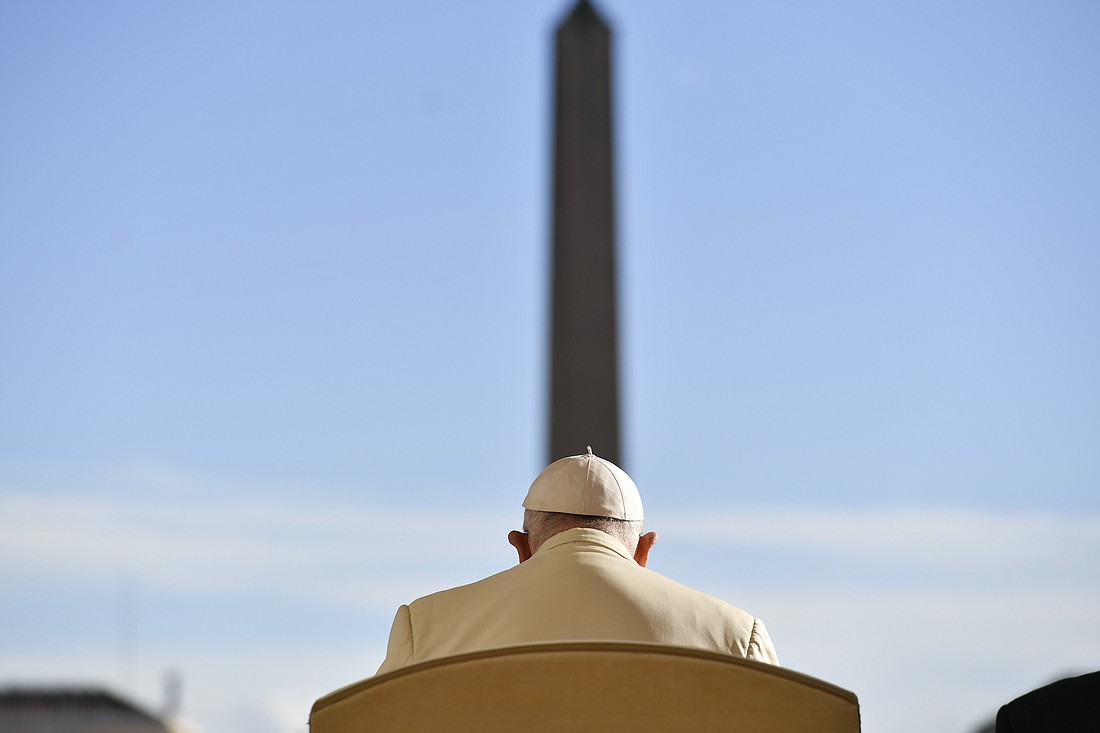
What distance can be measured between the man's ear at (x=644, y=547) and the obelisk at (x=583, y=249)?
281 cm

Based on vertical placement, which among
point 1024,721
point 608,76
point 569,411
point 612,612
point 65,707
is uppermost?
point 608,76

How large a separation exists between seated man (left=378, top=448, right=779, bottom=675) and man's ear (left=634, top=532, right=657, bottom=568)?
0.54 ft

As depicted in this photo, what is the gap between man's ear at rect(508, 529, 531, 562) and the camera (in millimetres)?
1816

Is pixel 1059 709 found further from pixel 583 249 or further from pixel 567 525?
pixel 583 249

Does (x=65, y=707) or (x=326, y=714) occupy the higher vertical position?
(x=65, y=707)

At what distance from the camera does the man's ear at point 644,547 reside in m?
1.86

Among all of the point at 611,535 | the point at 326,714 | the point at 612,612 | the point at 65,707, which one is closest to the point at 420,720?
the point at 326,714

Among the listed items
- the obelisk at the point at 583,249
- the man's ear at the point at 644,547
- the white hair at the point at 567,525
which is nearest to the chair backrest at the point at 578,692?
the white hair at the point at 567,525

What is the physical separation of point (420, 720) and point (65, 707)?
18.8 feet

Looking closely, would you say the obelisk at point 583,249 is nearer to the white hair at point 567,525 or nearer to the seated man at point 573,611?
the white hair at point 567,525

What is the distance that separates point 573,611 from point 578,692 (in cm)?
53

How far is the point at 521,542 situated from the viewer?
71.6 inches

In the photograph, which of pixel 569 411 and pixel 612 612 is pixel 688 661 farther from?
pixel 569 411

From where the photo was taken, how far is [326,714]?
0.98 meters
